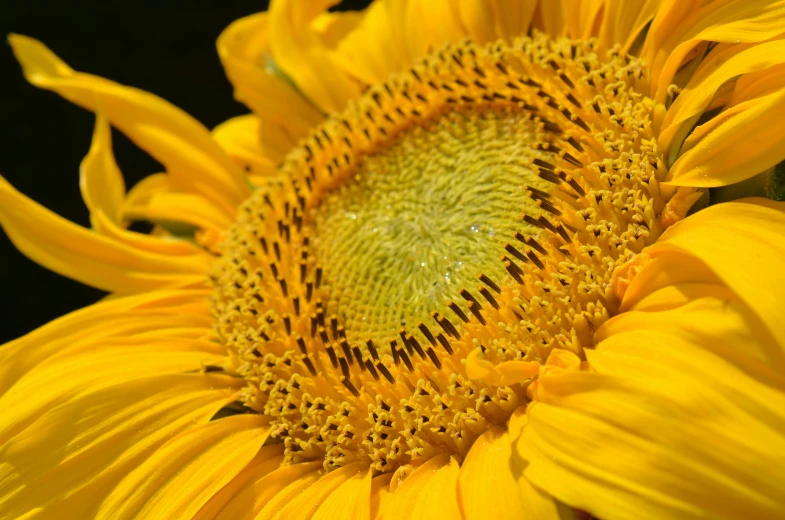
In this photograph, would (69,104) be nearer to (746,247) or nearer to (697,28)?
Result: (697,28)

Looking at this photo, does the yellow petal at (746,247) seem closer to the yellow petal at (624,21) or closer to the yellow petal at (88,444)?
the yellow petal at (624,21)

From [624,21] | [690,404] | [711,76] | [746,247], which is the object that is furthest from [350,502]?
[624,21]

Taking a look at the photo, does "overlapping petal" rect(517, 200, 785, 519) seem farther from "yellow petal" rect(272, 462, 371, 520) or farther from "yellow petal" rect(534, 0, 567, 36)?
"yellow petal" rect(534, 0, 567, 36)

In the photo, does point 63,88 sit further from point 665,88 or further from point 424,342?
point 665,88

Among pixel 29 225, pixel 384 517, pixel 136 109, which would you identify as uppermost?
pixel 136 109

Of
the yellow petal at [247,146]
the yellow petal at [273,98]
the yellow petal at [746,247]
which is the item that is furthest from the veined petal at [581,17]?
the yellow petal at [247,146]

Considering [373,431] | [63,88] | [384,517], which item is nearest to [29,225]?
[63,88]
